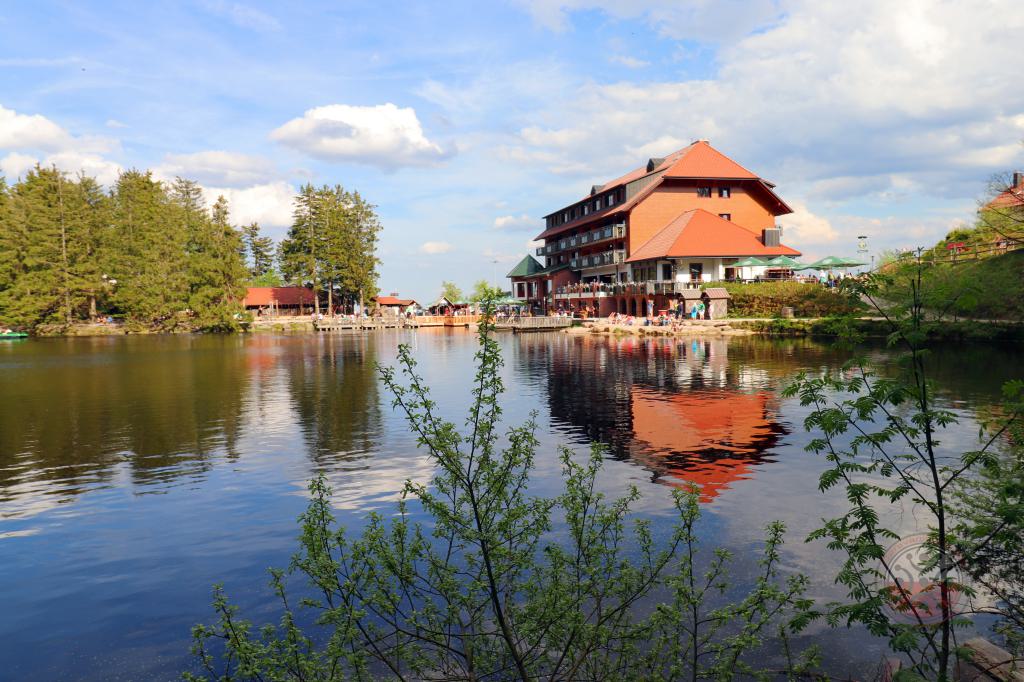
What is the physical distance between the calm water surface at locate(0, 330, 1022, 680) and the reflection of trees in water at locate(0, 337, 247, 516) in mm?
123

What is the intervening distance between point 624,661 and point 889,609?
4.59 metres

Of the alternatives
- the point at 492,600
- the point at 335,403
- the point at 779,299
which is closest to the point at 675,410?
the point at 335,403

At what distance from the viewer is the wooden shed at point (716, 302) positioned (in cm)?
6850

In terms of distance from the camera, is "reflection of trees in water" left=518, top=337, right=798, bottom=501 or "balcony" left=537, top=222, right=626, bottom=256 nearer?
"reflection of trees in water" left=518, top=337, right=798, bottom=501

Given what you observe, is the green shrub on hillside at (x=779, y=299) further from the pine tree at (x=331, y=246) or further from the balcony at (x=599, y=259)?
the pine tree at (x=331, y=246)

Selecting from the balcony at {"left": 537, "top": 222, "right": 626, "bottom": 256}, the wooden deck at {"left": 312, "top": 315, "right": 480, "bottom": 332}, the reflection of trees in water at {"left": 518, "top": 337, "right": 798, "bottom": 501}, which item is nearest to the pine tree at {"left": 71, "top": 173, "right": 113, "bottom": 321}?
the wooden deck at {"left": 312, "top": 315, "right": 480, "bottom": 332}

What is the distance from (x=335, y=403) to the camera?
99.8 ft

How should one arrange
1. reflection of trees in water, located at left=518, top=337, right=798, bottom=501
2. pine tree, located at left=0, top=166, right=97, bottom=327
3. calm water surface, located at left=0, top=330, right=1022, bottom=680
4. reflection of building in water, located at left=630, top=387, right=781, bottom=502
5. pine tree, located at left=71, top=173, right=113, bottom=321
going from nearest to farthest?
calm water surface, located at left=0, top=330, right=1022, bottom=680 < reflection of building in water, located at left=630, top=387, right=781, bottom=502 < reflection of trees in water, located at left=518, top=337, right=798, bottom=501 < pine tree, located at left=0, top=166, right=97, bottom=327 < pine tree, located at left=71, top=173, right=113, bottom=321

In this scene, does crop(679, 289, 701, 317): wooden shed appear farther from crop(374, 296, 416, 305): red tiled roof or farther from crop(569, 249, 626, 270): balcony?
crop(374, 296, 416, 305): red tiled roof

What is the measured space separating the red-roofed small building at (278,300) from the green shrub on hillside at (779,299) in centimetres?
7446

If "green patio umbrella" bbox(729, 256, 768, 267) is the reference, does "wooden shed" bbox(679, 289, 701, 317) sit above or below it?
below

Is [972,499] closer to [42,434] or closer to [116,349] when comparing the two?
[42,434]

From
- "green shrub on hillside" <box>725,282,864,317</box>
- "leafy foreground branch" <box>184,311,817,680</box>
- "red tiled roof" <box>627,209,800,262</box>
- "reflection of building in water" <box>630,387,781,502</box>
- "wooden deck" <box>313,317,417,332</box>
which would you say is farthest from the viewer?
"wooden deck" <box>313,317,417,332</box>

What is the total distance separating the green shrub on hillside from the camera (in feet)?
206
